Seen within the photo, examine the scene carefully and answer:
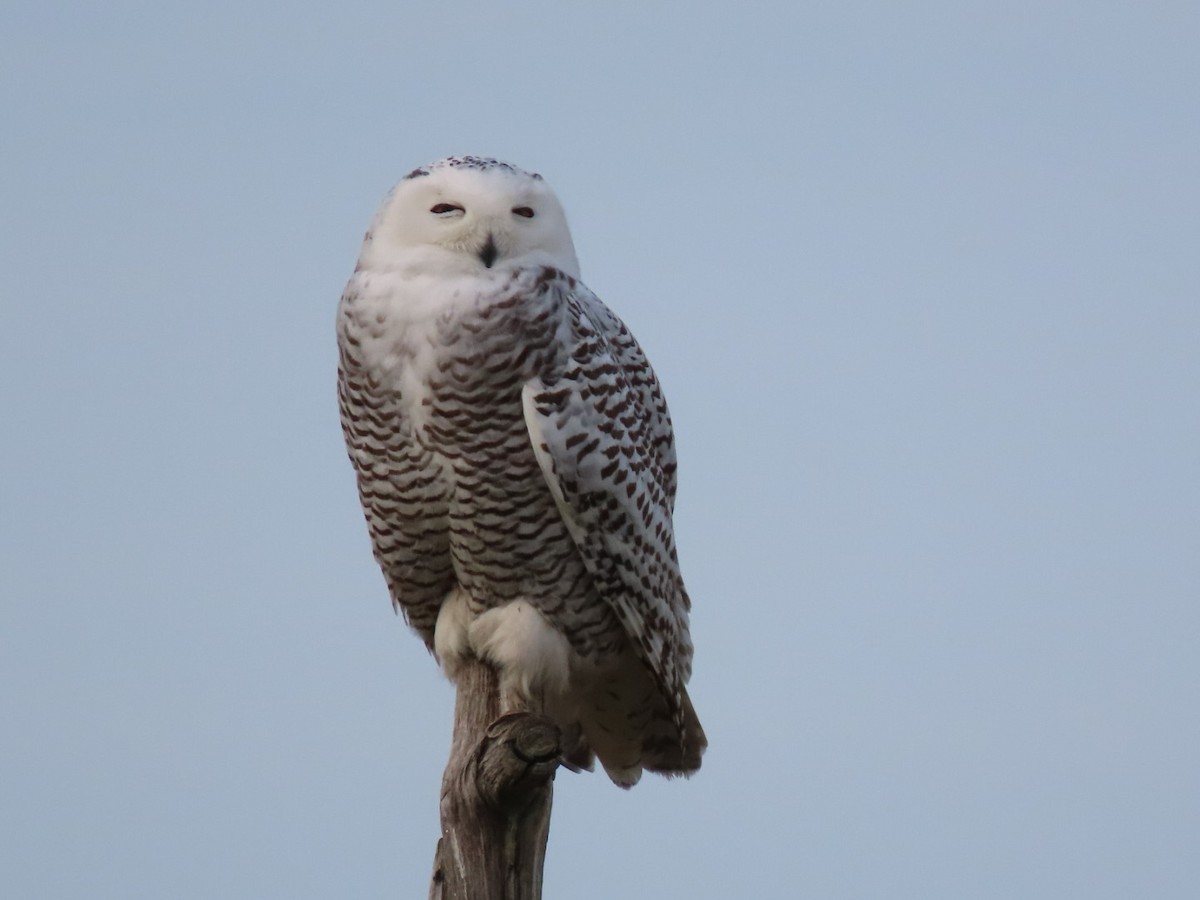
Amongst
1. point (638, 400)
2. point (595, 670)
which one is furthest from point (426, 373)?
point (595, 670)

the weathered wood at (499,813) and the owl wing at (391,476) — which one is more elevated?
the owl wing at (391,476)

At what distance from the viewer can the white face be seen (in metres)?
5.80

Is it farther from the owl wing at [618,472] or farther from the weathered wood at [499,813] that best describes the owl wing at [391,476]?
the weathered wood at [499,813]

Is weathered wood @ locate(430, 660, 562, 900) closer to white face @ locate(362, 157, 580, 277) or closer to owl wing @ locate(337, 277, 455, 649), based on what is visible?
owl wing @ locate(337, 277, 455, 649)

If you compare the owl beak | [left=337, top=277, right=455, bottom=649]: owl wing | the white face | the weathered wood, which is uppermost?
the white face

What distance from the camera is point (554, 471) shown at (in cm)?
581

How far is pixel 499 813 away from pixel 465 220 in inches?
65.9

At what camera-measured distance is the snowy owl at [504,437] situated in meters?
5.75

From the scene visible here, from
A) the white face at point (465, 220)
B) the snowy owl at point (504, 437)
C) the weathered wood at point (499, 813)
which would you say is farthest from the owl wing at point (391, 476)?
the weathered wood at point (499, 813)

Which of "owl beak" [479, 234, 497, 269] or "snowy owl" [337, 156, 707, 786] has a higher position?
"owl beak" [479, 234, 497, 269]

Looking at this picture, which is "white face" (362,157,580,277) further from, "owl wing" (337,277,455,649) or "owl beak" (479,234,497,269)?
"owl wing" (337,277,455,649)

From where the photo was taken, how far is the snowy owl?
5.75 meters

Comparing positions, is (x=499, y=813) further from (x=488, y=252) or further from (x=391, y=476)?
(x=488, y=252)

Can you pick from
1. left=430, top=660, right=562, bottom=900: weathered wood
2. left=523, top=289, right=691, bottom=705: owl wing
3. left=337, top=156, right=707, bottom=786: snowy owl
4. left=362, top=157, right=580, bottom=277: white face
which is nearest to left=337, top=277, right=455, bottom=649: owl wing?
left=337, top=156, right=707, bottom=786: snowy owl
